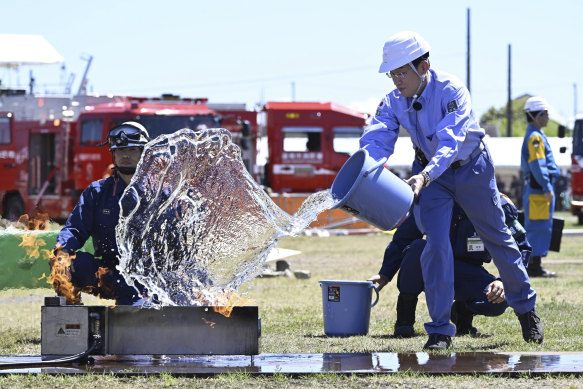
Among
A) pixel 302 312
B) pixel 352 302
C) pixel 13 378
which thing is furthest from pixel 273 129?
pixel 13 378

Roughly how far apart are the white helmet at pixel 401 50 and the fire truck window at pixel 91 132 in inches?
682

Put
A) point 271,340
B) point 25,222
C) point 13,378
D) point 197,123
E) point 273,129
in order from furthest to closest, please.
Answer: point 273,129 < point 197,123 < point 25,222 < point 271,340 < point 13,378

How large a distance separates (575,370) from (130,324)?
2.58 meters

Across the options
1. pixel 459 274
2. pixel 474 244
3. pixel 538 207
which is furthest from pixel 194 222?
pixel 538 207

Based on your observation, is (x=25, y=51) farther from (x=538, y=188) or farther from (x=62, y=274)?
(x=62, y=274)

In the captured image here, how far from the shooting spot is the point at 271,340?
24.5 feet

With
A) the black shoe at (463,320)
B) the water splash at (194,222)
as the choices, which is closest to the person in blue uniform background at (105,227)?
the water splash at (194,222)

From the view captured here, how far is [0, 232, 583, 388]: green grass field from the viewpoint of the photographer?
5434 mm

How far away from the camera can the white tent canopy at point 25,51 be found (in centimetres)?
3272

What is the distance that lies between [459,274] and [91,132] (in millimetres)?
17008

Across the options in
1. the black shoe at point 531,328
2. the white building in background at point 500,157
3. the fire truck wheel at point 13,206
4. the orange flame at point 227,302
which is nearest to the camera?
the orange flame at point 227,302

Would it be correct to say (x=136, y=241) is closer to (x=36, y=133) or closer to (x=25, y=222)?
(x=25, y=222)

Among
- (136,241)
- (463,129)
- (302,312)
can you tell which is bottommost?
(302,312)

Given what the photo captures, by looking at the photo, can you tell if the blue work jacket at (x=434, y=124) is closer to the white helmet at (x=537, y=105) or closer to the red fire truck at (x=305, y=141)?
the white helmet at (x=537, y=105)
